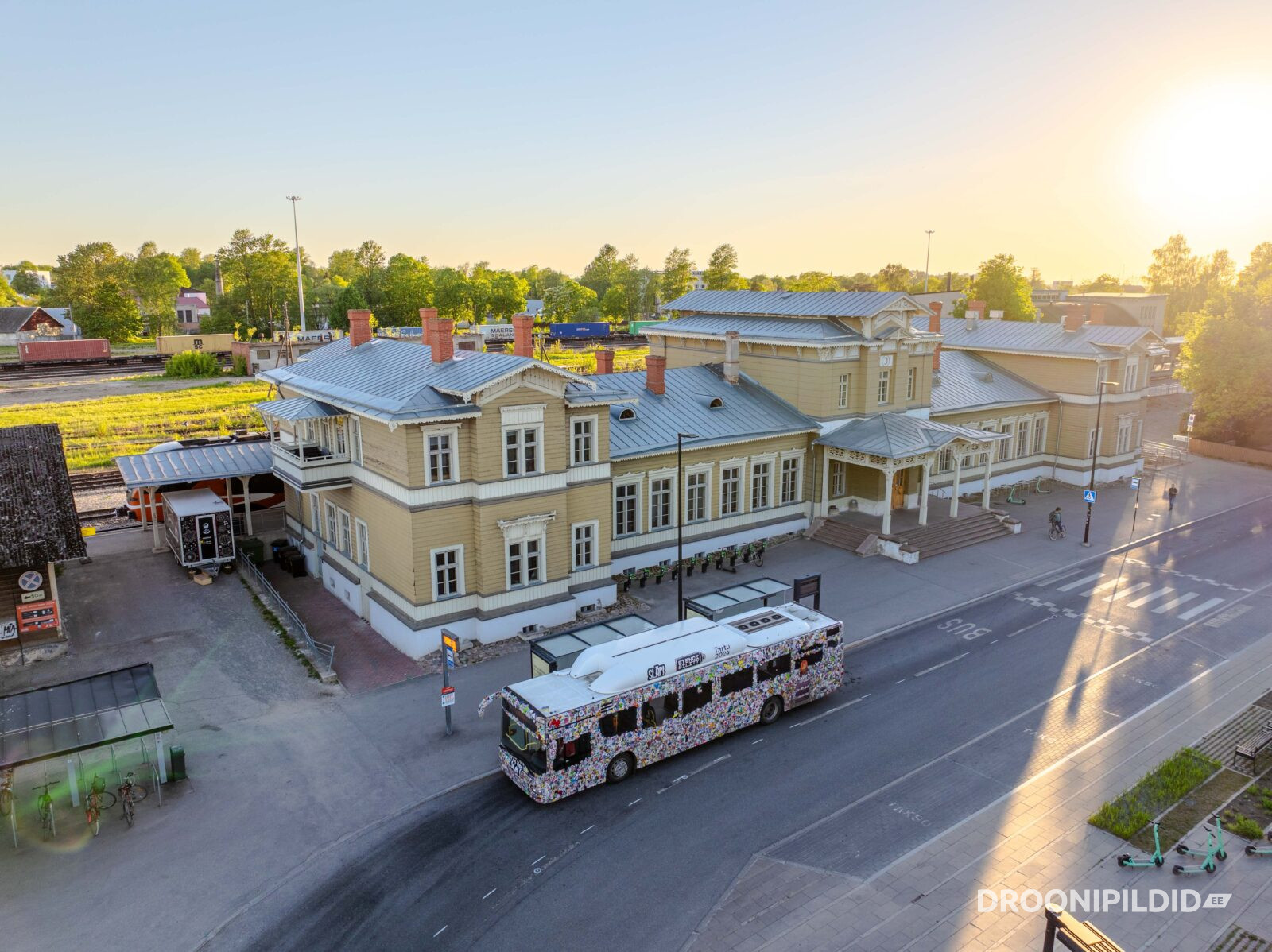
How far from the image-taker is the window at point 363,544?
28.5 m

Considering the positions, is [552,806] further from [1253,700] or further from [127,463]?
[127,463]

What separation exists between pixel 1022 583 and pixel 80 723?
31.0 metres

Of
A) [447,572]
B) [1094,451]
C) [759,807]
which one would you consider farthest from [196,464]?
[1094,451]

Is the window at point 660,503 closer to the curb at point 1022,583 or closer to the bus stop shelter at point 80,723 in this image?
the curb at point 1022,583

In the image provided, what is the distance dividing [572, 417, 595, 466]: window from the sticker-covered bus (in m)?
8.40

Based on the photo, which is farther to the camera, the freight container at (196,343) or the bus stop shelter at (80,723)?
the freight container at (196,343)

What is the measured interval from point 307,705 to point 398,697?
7.89 ft

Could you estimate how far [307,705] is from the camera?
23312 millimetres

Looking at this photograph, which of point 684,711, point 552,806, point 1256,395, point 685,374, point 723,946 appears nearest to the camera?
point 723,946

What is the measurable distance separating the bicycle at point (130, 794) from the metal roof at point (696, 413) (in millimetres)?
17840

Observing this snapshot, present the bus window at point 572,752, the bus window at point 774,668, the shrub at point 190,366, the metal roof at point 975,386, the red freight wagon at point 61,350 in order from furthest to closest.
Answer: the red freight wagon at point 61,350 → the shrub at point 190,366 → the metal roof at point 975,386 → the bus window at point 774,668 → the bus window at point 572,752

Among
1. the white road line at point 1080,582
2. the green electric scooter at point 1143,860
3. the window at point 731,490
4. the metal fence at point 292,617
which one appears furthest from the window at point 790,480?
the green electric scooter at point 1143,860

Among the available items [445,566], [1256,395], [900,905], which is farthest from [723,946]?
[1256,395]

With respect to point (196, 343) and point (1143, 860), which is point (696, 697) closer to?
point (1143, 860)
